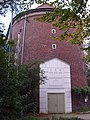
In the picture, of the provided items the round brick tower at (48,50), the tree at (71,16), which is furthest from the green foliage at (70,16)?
the round brick tower at (48,50)

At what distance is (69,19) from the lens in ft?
36.5

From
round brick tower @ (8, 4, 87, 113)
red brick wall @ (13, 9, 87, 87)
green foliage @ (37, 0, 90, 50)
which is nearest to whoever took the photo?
green foliage @ (37, 0, 90, 50)

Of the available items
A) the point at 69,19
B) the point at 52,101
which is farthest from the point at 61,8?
the point at 52,101

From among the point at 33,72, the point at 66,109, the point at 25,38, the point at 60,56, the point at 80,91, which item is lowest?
the point at 66,109

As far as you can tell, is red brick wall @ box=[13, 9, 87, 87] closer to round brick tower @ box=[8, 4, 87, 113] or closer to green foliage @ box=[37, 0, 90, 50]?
round brick tower @ box=[8, 4, 87, 113]

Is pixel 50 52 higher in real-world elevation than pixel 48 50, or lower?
lower

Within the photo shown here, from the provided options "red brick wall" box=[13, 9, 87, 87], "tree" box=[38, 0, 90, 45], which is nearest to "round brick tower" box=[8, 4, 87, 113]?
"red brick wall" box=[13, 9, 87, 87]

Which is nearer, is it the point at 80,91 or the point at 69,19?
the point at 69,19

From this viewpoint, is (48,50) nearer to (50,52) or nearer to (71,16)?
(50,52)

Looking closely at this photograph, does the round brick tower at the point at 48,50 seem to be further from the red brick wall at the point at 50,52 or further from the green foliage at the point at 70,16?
the green foliage at the point at 70,16

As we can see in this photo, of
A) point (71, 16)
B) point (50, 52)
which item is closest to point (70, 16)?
point (71, 16)

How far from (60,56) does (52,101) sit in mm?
5783

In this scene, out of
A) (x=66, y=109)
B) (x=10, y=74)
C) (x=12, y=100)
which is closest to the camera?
(x=12, y=100)

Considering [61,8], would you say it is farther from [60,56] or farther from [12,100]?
[60,56]
